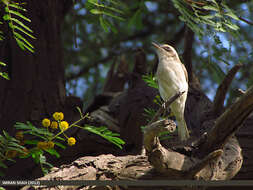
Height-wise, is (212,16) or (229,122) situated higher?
(212,16)

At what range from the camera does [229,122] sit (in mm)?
2656

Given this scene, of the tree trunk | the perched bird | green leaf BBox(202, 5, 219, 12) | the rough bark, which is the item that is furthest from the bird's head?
the rough bark

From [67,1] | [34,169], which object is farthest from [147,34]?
[34,169]

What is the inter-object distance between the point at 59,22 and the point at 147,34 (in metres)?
3.39

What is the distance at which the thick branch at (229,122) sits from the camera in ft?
8.39

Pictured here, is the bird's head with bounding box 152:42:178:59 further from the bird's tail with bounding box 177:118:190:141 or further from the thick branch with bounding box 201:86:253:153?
the thick branch with bounding box 201:86:253:153

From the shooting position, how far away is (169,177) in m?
2.71

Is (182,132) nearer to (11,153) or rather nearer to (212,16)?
(212,16)

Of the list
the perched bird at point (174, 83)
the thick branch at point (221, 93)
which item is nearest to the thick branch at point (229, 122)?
the thick branch at point (221, 93)

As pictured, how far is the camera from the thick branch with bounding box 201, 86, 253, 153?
8.39 ft

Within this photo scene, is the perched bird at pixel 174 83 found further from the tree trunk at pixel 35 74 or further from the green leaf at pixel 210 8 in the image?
the tree trunk at pixel 35 74

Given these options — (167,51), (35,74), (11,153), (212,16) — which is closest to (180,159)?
(11,153)

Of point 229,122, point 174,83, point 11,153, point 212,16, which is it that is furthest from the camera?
point 174,83

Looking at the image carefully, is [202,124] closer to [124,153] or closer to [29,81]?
[124,153]
